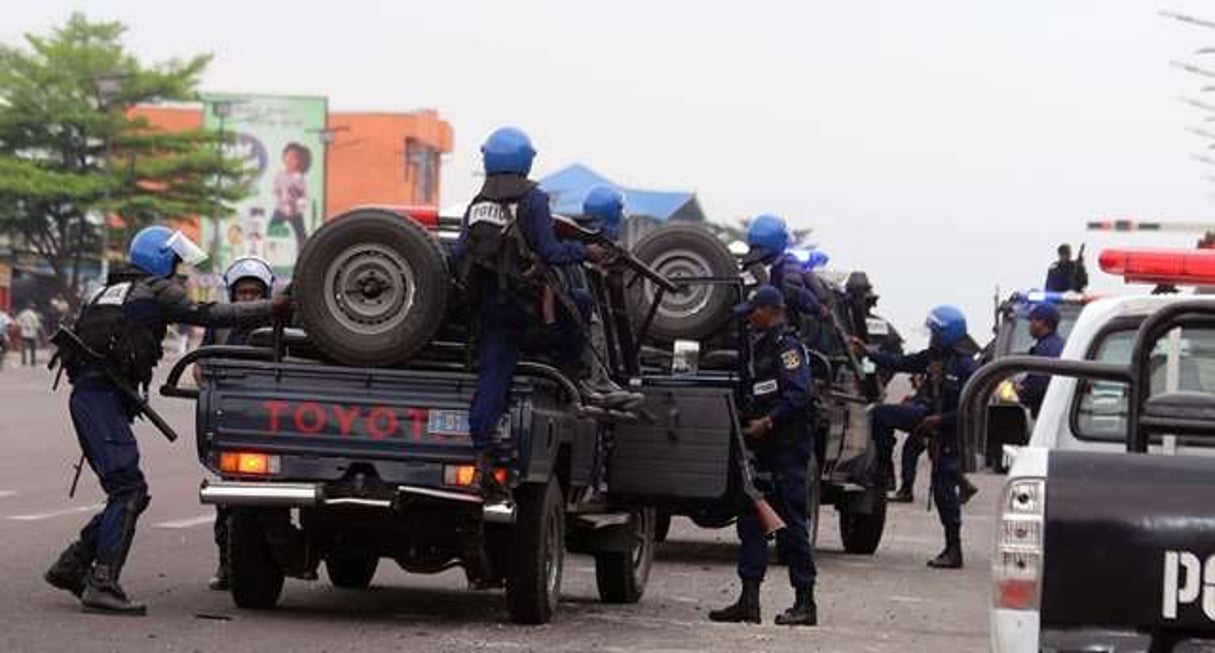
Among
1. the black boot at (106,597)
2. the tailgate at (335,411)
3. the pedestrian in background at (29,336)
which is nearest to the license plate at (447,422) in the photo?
the tailgate at (335,411)

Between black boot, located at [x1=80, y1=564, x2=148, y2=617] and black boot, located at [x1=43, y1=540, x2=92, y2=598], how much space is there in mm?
258

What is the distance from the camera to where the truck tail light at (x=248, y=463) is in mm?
11672

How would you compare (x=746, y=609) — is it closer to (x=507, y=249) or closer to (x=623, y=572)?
(x=623, y=572)

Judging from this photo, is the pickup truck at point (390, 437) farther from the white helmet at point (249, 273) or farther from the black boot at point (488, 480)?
the white helmet at point (249, 273)

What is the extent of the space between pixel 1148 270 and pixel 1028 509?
5.42 metres

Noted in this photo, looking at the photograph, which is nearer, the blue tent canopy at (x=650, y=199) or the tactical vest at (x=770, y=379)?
the tactical vest at (x=770, y=379)

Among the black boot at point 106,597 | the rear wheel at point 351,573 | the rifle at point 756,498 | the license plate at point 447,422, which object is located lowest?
the rear wheel at point 351,573

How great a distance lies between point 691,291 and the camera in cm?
1630

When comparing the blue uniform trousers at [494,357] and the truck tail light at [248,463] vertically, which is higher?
the blue uniform trousers at [494,357]

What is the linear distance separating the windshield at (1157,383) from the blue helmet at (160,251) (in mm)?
4709

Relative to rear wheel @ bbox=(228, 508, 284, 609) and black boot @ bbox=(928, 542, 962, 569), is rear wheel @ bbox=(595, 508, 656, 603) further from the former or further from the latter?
black boot @ bbox=(928, 542, 962, 569)

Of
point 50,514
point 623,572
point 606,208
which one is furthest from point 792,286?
point 50,514

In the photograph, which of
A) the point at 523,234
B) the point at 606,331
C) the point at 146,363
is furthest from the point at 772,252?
the point at 146,363

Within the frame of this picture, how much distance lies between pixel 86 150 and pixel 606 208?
7741 cm
